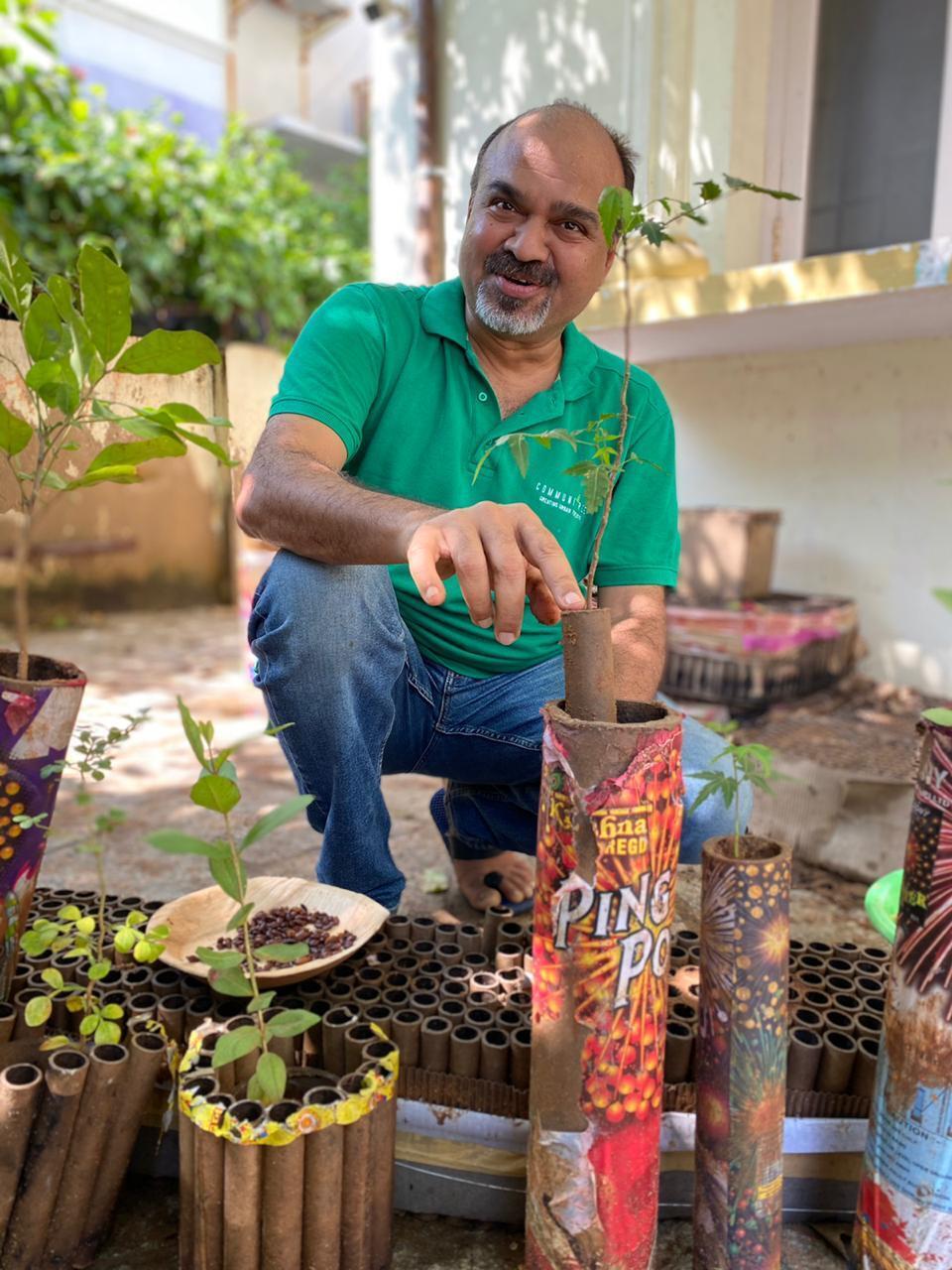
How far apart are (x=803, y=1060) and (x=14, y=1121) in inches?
40.5

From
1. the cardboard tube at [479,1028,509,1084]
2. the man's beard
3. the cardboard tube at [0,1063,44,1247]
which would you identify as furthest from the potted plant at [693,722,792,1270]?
the man's beard

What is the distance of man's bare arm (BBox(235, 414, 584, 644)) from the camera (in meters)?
1.14

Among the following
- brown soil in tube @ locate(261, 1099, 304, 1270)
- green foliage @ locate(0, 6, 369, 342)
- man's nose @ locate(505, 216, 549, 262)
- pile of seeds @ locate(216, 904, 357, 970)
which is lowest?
brown soil in tube @ locate(261, 1099, 304, 1270)

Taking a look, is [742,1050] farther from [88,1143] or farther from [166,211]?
[166,211]

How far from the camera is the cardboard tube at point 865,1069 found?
1357mm

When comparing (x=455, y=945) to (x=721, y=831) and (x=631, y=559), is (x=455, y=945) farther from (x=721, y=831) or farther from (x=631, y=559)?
(x=631, y=559)

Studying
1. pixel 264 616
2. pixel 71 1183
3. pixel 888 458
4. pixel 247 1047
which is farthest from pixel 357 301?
pixel 888 458

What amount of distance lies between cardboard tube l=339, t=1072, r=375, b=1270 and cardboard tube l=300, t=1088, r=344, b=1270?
0.01 metres

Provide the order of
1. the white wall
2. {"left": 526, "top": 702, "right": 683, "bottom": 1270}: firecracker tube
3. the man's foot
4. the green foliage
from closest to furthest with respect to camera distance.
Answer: {"left": 526, "top": 702, "right": 683, "bottom": 1270}: firecracker tube, the man's foot, the white wall, the green foliage

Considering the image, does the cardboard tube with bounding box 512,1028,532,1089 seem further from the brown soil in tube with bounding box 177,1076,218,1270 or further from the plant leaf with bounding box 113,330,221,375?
the plant leaf with bounding box 113,330,221,375

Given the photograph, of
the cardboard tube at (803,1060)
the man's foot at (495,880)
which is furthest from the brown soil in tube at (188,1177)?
the man's foot at (495,880)

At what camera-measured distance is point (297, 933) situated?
1606 mm

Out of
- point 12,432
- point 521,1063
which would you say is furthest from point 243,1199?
point 12,432

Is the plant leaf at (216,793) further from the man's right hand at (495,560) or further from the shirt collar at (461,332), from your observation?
the shirt collar at (461,332)
